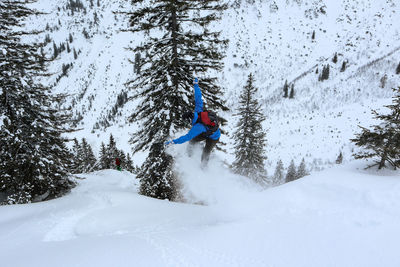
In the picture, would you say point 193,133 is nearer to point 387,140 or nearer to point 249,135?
point 387,140

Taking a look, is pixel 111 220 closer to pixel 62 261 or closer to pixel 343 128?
pixel 62 261

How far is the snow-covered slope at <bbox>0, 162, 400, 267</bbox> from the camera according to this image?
137 inches

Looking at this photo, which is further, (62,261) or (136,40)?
(136,40)

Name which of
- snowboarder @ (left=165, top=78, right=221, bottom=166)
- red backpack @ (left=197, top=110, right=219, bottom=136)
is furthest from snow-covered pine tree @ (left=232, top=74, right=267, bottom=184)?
red backpack @ (left=197, top=110, right=219, bottom=136)

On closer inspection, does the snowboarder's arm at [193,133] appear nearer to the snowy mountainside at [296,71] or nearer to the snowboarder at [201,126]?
the snowboarder at [201,126]

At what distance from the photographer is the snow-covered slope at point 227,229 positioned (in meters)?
3.48

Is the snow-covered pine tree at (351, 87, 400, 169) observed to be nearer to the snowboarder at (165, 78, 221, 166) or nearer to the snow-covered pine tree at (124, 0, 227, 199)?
the snowboarder at (165, 78, 221, 166)

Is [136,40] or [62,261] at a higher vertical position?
[136,40]

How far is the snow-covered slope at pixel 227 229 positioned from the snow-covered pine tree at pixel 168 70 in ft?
9.20

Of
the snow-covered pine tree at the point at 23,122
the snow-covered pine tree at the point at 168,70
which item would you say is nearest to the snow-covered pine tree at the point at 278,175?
the snow-covered pine tree at the point at 168,70

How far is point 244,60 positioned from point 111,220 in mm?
81924

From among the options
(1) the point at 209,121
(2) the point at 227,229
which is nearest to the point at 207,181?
(1) the point at 209,121

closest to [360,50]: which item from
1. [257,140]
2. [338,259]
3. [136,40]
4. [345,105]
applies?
[345,105]

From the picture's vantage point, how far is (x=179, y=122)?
9344 mm
